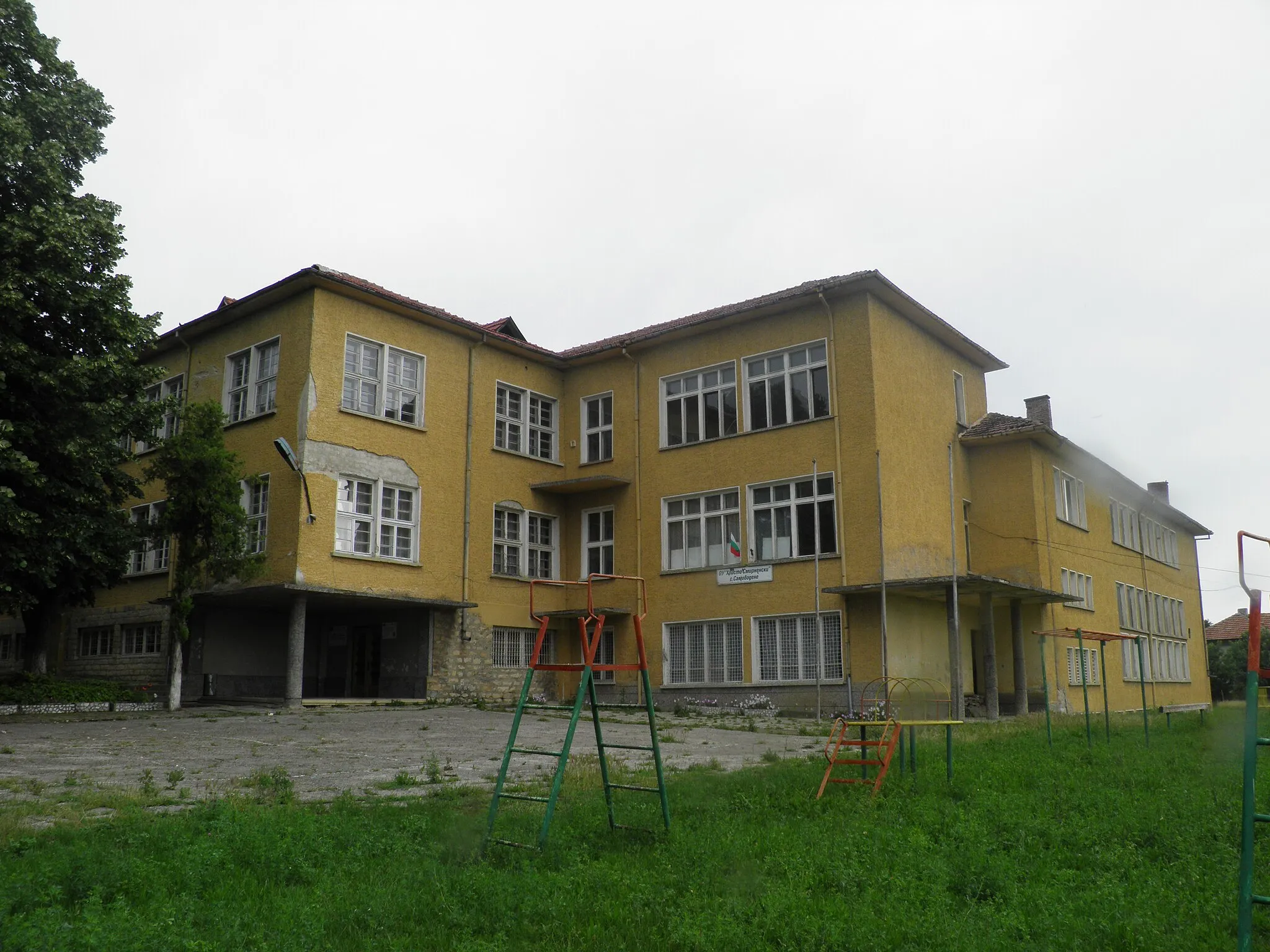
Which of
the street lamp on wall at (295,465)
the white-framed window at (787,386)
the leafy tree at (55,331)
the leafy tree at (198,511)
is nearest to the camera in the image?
the leafy tree at (55,331)

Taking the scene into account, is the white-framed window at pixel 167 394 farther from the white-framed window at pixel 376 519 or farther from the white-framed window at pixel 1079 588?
the white-framed window at pixel 1079 588

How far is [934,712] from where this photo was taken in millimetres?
22750

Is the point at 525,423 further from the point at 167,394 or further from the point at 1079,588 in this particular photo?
the point at 1079,588

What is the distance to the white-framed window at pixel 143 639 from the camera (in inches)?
1089

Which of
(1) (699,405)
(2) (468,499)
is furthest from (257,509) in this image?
(1) (699,405)

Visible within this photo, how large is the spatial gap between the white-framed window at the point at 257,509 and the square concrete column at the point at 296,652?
5.01ft

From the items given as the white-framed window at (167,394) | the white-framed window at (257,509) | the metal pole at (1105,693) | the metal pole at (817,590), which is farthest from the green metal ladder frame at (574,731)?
the white-framed window at (167,394)

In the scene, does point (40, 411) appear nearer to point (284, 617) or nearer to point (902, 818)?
point (284, 617)

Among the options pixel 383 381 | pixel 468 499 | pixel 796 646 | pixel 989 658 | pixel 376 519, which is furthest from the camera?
pixel 468 499

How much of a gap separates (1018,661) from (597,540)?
36.1 ft

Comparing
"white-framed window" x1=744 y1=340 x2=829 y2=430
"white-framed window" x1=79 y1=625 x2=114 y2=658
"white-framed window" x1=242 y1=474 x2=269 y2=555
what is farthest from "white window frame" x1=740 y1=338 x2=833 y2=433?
"white-framed window" x1=79 y1=625 x2=114 y2=658

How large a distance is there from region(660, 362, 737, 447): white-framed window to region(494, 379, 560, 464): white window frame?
3.50 m

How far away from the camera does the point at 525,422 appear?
29.7 meters

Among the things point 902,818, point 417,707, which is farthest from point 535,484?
point 902,818
